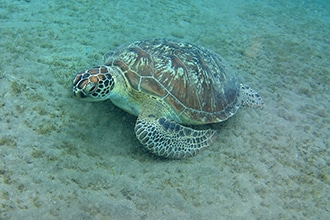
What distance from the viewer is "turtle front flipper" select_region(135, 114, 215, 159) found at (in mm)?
3035

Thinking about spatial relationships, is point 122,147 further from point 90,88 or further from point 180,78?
point 180,78

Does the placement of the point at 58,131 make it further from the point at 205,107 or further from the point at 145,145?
the point at 205,107

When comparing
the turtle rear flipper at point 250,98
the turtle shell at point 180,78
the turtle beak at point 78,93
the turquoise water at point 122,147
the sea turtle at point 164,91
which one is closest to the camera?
the turquoise water at point 122,147

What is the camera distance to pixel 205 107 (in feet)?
11.8

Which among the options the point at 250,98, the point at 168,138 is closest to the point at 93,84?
the point at 168,138

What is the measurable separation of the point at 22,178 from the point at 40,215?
18.5 inches

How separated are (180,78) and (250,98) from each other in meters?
1.59

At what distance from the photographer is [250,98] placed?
4375mm

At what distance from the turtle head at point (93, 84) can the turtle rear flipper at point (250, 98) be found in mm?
2312

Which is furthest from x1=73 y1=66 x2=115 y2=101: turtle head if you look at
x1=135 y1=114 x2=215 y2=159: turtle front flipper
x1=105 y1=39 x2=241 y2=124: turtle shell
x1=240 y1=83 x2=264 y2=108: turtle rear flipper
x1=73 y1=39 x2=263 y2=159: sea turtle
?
x1=240 y1=83 x2=264 y2=108: turtle rear flipper

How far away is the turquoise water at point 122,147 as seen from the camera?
8.10 ft

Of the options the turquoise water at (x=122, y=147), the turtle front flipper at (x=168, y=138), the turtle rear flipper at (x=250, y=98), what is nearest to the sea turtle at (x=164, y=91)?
the turtle front flipper at (x=168, y=138)

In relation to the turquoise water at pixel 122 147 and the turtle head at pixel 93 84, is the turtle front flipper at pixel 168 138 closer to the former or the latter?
the turquoise water at pixel 122 147

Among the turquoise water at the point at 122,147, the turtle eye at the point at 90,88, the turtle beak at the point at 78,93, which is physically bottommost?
the turquoise water at the point at 122,147
